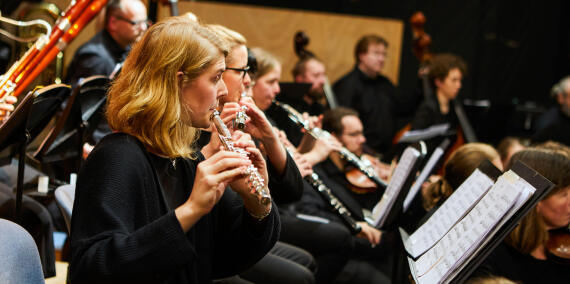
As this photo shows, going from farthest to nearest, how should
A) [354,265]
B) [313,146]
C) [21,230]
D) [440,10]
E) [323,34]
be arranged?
[440,10] → [323,34] → [354,265] → [313,146] → [21,230]

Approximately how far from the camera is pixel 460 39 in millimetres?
6438

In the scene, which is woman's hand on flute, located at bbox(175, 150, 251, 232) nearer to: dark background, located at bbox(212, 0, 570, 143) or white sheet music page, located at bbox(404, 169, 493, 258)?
white sheet music page, located at bbox(404, 169, 493, 258)

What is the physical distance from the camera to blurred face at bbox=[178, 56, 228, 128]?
1.62m

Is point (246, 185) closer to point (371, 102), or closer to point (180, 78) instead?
point (180, 78)

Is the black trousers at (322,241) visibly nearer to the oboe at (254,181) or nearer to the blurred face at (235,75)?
the blurred face at (235,75)

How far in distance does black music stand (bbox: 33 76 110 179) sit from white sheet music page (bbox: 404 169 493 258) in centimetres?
139

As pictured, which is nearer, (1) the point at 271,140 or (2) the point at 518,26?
(1) the point at 271,140

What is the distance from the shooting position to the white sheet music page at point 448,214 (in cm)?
190

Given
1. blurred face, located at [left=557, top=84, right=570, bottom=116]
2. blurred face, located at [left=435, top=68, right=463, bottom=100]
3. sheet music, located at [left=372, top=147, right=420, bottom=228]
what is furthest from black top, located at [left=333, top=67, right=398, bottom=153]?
sheet music, located at [left=372, top=147, right=420, bottom=228]

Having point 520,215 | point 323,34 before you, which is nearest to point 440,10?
point 323,34

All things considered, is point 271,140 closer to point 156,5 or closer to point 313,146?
point 313,146

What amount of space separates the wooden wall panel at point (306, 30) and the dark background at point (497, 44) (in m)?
0.60

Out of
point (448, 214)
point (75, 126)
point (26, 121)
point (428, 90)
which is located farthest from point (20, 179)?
point (428, 90)

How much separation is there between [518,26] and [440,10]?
3.55ft
